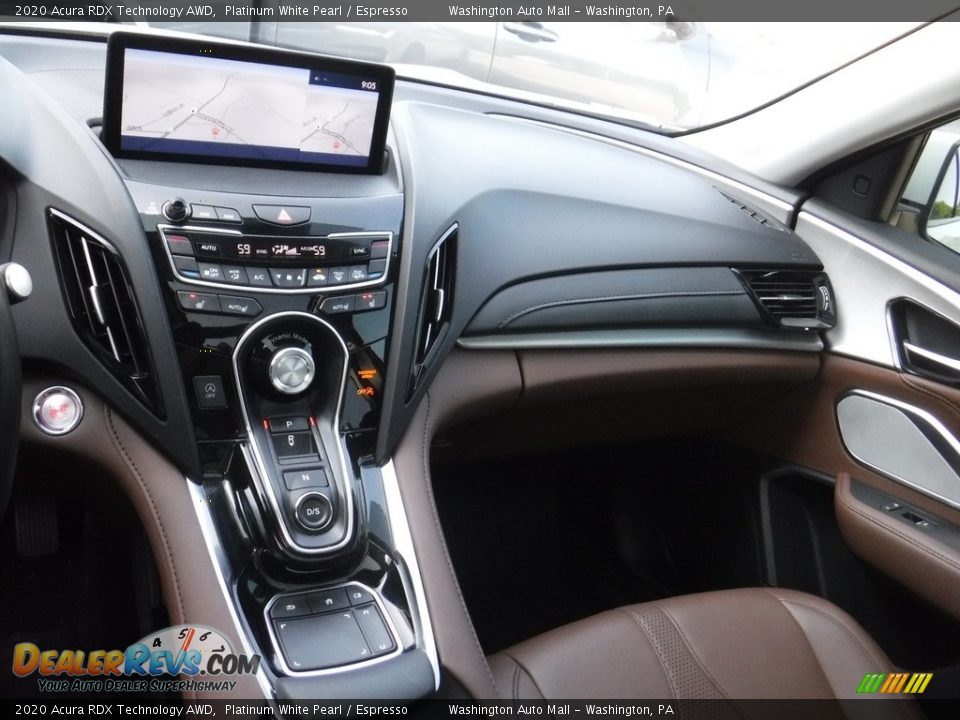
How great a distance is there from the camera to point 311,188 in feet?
4.48

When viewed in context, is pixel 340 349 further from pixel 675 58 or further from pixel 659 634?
pixel 675 58

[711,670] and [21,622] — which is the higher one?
[711,670]

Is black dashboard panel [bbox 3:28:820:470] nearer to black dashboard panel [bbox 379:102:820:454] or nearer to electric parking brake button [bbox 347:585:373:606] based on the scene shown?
black dashboard panel [bbox 379:102:820:454]

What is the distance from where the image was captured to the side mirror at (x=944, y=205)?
→ 6.16 feet

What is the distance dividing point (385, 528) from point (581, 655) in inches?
14.3

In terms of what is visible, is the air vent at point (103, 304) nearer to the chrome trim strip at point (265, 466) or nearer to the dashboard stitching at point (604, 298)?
the chrome trim strip at point (265, 466)

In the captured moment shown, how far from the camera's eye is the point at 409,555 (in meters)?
1.28

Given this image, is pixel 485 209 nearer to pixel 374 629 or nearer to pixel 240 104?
pixel 240 104

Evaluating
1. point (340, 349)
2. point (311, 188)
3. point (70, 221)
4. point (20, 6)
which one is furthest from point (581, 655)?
point (20, 6)

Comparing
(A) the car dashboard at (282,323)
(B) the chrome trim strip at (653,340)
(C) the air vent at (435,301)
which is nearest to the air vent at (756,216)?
(B) the chrome trim strip at (653,340)

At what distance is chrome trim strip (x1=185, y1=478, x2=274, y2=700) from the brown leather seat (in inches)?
14.8

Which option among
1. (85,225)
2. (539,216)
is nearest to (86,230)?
(85,225)

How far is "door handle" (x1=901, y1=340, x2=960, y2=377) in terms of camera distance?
1.69 metres

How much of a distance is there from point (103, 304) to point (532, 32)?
1279 mm
